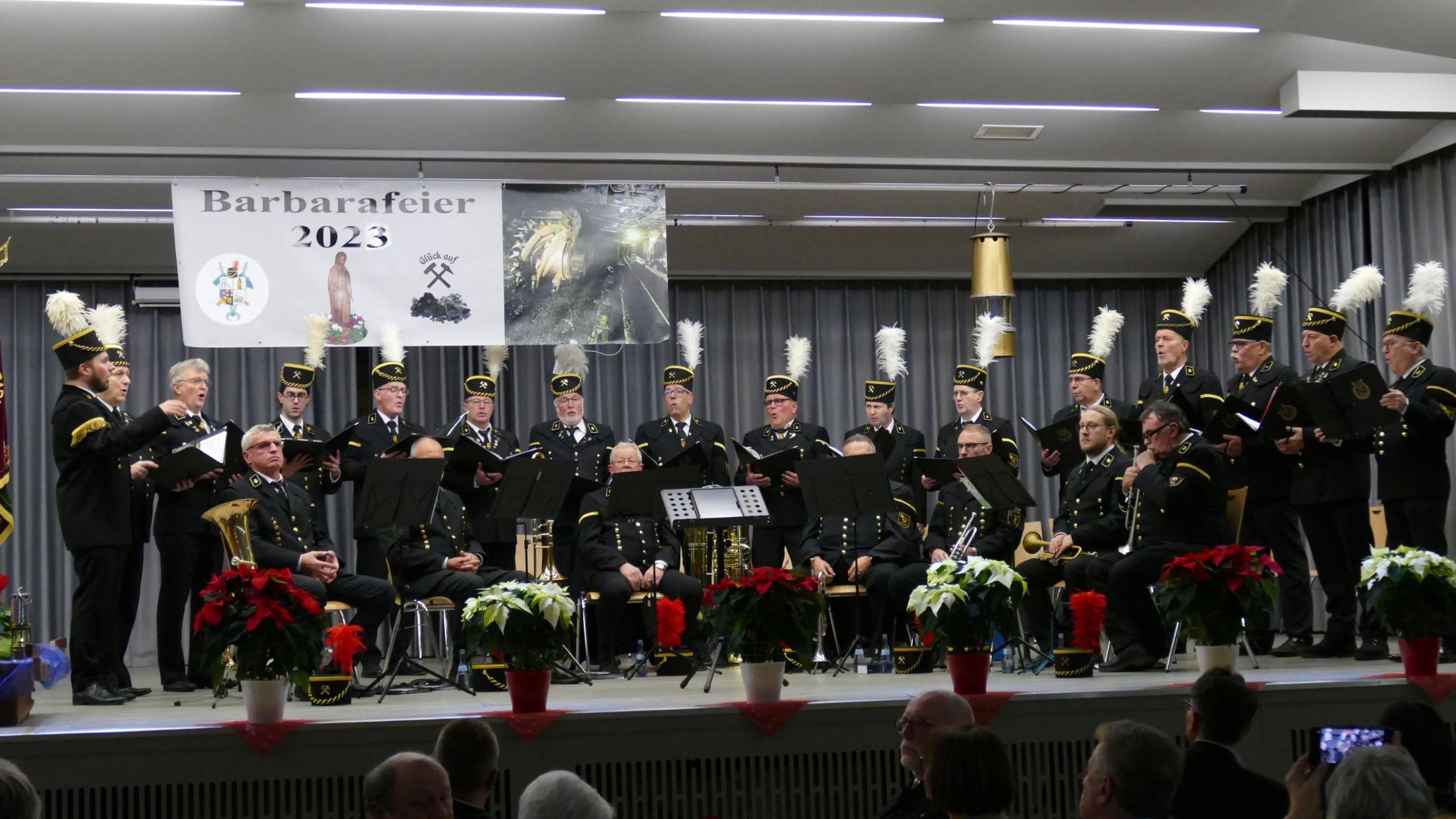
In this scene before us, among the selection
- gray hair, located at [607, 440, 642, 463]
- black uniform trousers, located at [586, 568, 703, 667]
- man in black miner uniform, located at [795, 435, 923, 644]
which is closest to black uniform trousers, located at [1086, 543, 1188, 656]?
man in black miner uniform, located at [795, 435, 923, 644]

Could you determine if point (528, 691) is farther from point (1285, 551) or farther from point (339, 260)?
point (1285, 551)

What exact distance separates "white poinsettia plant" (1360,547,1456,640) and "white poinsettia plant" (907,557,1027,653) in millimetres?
1520

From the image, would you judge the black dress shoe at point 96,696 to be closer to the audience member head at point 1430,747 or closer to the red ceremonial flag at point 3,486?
the red ceremonial flag at point 3,486

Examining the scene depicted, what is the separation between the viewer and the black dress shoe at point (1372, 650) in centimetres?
700

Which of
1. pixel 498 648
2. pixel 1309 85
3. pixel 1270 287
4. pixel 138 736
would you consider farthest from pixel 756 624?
pixel 1309 85

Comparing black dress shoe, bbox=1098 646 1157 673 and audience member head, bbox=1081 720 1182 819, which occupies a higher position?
audience member head, bbox=1081 720 1182 819

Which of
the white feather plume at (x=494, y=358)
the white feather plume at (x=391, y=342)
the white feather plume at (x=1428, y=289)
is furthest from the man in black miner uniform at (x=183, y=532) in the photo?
the white feather plume at (x=1428, y=289)

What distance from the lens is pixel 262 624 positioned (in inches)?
211

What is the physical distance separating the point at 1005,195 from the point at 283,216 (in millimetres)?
5000

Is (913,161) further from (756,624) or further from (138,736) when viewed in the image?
(138,736)

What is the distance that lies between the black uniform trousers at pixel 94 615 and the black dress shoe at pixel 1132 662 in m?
4.53

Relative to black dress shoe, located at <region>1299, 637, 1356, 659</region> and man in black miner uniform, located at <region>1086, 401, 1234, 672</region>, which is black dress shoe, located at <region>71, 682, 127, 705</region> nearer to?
man in black miner uniform, located at <region>1086, 401, 1234, 672</region>

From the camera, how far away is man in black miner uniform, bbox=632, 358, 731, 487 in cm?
895

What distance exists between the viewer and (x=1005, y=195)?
34.7ft
